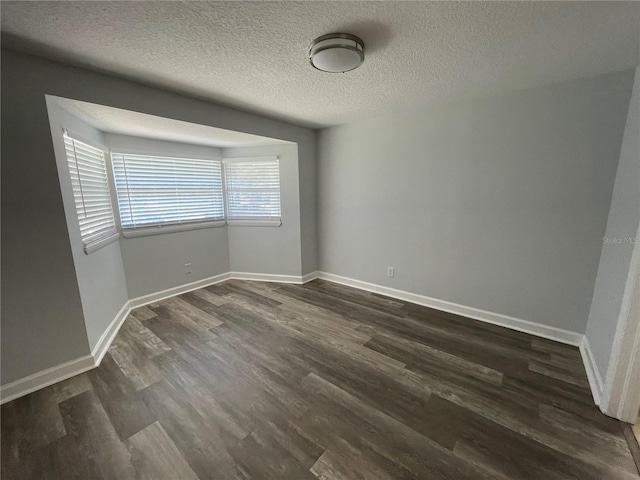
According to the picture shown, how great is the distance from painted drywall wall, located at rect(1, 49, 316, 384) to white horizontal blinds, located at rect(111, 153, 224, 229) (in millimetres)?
1295

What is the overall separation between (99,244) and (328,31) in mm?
2618

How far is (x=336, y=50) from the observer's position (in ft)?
4.90

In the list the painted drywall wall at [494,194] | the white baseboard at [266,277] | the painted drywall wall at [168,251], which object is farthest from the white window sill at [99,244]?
the painted drywall wall at [494,194]

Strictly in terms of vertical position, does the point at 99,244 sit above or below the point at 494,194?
below

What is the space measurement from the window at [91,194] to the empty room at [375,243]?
0.03m

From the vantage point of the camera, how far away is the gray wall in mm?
1635

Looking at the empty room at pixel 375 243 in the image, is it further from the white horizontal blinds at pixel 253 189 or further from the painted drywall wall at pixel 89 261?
the white horizontal blinds at pixel 253 189

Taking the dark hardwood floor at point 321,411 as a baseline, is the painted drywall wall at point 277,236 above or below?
above

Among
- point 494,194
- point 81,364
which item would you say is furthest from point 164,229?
point 494,194

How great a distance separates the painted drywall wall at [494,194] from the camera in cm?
209

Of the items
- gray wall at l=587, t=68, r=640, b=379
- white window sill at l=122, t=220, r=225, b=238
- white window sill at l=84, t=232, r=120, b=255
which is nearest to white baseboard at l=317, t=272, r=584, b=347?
gray wall at l=587, t=68, r=640, b=379

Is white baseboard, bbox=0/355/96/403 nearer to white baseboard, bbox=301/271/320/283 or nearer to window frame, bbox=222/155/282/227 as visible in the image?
window frame, bbox=222/155/282/227

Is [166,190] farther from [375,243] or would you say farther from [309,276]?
[375,243]

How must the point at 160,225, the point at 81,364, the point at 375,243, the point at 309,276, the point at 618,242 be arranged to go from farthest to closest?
the point at 309,276 → the point at 375,243 → the point at 160,225 → the point at 81,364 → the point at 618,242
